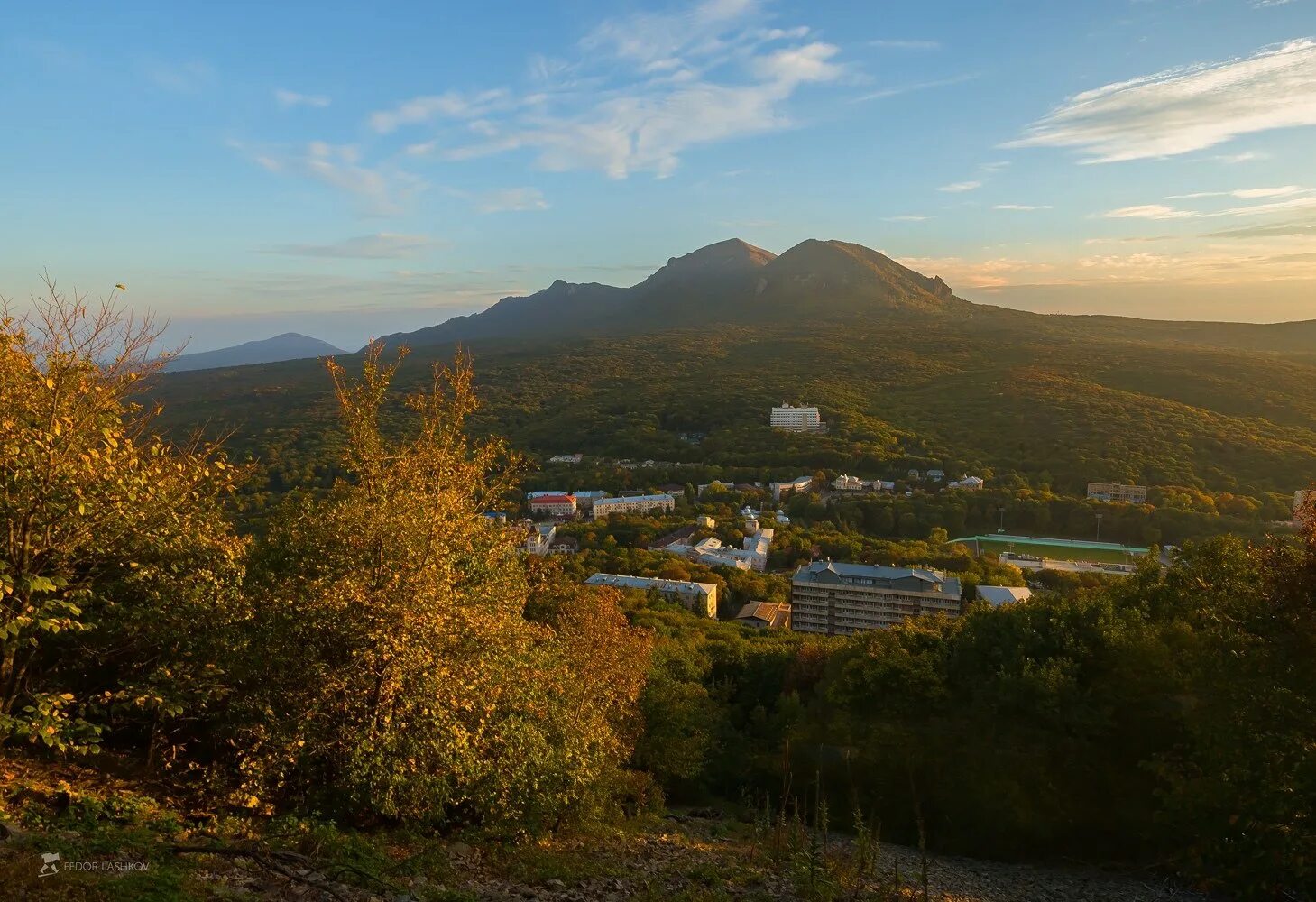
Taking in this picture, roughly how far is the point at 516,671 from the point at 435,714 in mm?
1178

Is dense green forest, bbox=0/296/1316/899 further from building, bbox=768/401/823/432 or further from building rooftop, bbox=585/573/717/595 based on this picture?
building, bbox=768/401/823/432

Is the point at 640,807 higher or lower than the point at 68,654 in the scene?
lower

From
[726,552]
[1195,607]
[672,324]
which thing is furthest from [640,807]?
[672,324]

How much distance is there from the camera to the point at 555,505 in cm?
4394

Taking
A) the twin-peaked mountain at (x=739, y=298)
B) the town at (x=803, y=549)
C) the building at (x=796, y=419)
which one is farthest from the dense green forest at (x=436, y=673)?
the twin-peaked mountain at (x=739, y=298)

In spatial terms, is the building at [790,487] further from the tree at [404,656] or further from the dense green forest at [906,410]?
the tree at [404,656]

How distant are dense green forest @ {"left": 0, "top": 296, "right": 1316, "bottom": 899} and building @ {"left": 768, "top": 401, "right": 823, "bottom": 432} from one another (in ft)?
163

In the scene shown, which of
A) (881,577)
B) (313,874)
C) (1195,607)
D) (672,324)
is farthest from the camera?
(672,324)

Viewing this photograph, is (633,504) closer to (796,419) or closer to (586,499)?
(586,499)

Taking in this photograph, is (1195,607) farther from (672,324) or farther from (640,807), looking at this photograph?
(672,324)

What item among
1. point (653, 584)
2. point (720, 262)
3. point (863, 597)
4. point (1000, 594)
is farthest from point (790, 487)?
point (720, 262)

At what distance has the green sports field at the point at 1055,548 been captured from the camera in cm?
3306

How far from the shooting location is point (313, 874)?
474cm

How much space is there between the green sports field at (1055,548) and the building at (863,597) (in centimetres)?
1059
